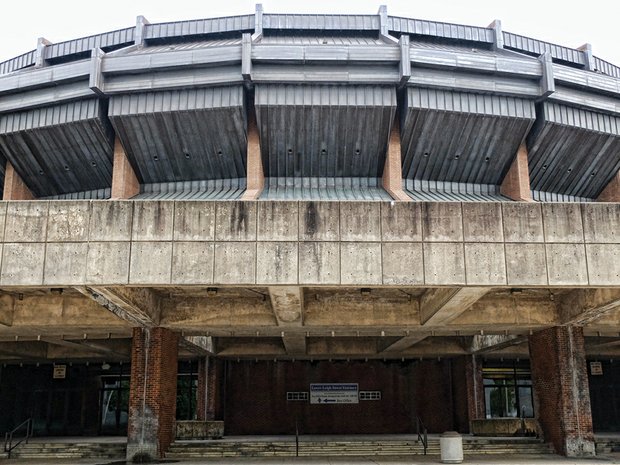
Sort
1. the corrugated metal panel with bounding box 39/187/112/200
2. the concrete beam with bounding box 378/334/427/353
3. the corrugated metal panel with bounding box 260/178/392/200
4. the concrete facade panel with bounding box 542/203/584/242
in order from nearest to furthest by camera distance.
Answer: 1. the concrete facade panel with bounding box 542/203/584/242
2. the concrete beam with bounding box 378/334/427/353
3. the corrugated metal panel with bounding box 260/178/392/200
4. the corrugated metal panel with bounding box 39/187/112/200

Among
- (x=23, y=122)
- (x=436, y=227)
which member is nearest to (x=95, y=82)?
(x=23, y=122)

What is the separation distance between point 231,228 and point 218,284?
1.18m

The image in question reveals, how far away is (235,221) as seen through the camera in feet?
41.1

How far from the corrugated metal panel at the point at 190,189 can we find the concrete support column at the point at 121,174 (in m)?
0.94

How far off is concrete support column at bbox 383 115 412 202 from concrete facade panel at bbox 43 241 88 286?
1516 cm

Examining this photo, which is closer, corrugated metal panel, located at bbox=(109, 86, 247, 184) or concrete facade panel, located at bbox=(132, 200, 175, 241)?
concrete facade panel, located at bbox=(132, 200, 175, 241)

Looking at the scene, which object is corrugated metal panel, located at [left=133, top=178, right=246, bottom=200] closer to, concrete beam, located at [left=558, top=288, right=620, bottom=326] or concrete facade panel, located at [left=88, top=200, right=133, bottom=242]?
concrete facade panel, located at [left=88, top=200, right=133, bottom=242]

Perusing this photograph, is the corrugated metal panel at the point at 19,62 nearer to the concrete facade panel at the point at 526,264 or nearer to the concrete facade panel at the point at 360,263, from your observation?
the concrete facade panel at the point at 360,263

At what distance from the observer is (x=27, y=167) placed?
2762 cm

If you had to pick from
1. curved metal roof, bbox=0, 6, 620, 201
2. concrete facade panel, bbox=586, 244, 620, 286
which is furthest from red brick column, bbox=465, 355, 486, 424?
concrete facade panel, bbox=586, 244, 620, 286

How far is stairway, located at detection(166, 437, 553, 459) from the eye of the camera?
60.6ft

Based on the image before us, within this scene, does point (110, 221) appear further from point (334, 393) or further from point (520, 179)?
point (334, 393)

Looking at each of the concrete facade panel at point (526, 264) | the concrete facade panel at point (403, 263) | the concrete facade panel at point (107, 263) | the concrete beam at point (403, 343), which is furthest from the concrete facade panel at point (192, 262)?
the concrete beam at point (403, 343)

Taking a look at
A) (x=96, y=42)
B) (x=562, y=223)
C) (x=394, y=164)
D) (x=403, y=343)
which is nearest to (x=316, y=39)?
(x=394, y=164)
